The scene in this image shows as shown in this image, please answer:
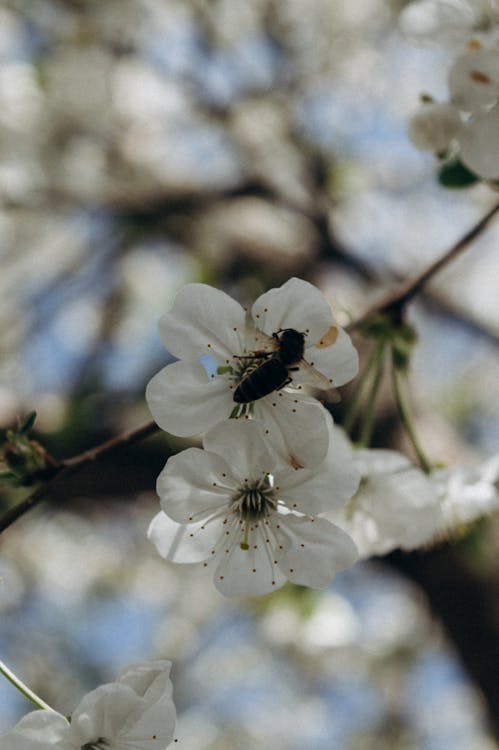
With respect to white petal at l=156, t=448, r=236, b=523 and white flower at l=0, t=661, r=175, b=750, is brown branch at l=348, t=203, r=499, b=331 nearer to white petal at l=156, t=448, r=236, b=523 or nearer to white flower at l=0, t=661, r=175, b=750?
white petal at l=156, t=448, r=236, b=523

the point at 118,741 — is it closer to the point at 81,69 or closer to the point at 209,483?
the point at 209,483

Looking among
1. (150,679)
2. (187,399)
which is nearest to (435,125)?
(187,399)

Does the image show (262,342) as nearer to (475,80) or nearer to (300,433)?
(300,433)

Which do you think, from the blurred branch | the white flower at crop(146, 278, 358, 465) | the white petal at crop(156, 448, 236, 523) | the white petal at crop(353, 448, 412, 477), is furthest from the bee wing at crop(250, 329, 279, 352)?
the blurred branch

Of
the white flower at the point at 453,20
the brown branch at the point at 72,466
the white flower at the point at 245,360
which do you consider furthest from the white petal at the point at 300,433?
the white flower at the point at 453,20

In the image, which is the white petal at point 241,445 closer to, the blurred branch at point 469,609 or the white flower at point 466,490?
the white flower at point 466,490
